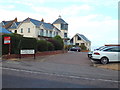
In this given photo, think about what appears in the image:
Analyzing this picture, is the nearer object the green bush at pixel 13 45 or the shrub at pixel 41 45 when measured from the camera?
the green bush at pixel 13 45

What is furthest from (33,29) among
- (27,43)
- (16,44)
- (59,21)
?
(16,44)

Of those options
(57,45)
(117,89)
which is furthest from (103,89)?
(57,45)

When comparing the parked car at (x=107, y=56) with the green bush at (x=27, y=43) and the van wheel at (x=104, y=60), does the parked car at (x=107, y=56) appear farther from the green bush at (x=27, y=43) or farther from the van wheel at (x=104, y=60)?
the green bush at (x=27, y=43)

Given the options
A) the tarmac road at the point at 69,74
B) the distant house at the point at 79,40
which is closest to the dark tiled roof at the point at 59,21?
the distant house at the point at 79,40

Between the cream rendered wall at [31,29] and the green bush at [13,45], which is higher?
the cream rendered wall at [31,29]

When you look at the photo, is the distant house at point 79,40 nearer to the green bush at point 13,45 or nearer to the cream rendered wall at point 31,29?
the cream rendered wall at point 31,29

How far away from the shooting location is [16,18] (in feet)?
198

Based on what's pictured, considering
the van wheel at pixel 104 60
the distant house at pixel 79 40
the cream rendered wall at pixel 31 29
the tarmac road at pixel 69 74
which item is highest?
the cream rendered wall at pixel 31 29

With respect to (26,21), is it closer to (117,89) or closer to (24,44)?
(24,44)

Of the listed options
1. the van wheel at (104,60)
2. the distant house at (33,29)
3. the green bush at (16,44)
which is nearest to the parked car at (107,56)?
the van wheel at (104,60)

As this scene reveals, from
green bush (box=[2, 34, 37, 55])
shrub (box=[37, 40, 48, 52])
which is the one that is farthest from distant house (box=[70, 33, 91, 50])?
green bush (box=[2, 34, 37, 55])

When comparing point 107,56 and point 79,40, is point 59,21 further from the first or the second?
point 107,56

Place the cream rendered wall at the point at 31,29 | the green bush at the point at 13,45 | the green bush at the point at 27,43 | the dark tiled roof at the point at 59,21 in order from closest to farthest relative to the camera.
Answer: the green bush at the point at 13,45
the green bush at the point at 27,43
the cream rendered wall at the point at 31,29
the dark tiled roof at the point at 59,21

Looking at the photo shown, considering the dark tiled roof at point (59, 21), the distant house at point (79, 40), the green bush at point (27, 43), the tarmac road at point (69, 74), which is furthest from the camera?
the distant house at point (79, 40)
